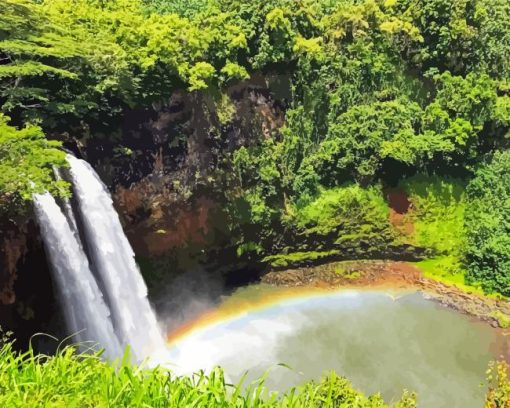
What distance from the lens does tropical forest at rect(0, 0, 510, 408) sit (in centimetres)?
1495

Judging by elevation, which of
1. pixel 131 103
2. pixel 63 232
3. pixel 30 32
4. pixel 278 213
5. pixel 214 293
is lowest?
pixel 214 293

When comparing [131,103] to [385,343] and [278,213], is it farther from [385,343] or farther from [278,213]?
[385,343]

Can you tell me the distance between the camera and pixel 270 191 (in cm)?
2155

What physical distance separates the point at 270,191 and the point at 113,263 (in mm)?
7926

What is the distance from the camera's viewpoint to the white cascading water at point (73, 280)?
1369 cm

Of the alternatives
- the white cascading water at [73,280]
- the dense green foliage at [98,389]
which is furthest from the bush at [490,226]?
the dense green foliage at [98,389]

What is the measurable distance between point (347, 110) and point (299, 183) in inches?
157

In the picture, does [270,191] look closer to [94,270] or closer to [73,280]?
[94,270]

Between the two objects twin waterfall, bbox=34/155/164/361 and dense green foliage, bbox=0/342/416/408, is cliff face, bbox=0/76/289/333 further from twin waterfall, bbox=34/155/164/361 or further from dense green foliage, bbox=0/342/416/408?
dense green foliage, bbox=0/342/416/408

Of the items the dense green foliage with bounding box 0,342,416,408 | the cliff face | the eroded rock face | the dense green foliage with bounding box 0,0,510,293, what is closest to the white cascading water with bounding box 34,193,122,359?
the cliff face

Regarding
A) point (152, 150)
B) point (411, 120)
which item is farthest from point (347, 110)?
point (152, 150)

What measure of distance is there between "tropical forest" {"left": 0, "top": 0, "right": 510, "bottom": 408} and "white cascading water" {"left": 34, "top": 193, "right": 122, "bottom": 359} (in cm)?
6

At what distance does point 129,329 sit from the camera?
16516 millimetres

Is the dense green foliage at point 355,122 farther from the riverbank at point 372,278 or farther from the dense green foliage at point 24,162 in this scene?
the dense green foliage at point 24,162
